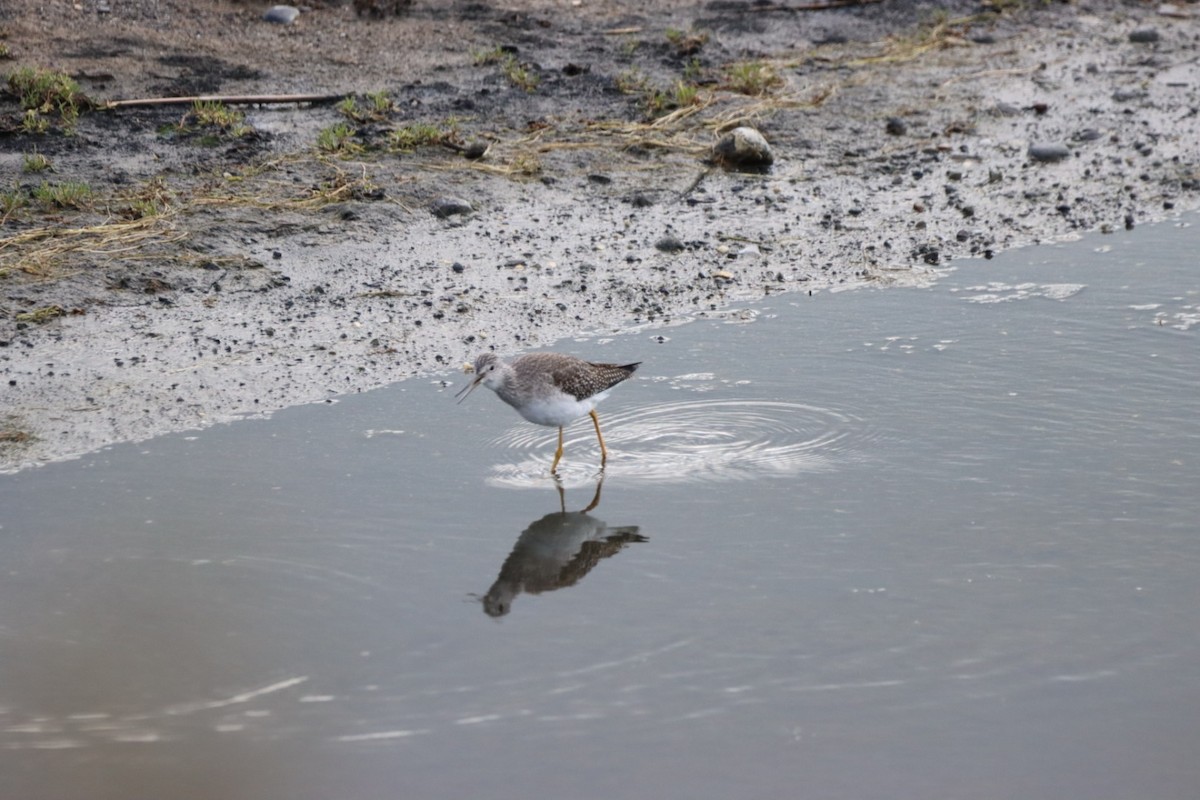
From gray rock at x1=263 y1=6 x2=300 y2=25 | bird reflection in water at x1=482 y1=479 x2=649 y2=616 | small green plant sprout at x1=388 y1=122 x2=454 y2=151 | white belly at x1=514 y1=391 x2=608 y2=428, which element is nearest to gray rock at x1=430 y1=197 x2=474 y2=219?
small green plant sprout at x1=388 y1=122 x2=454 y2=151

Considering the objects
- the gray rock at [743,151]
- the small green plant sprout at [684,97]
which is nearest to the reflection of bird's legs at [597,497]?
the gray rock at [743,151]

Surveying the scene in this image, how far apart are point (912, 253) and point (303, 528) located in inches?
221

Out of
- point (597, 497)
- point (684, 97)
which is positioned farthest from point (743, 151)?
point (597, 497)

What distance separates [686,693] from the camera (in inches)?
218

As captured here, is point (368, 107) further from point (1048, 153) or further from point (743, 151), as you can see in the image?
point (1048, 153)

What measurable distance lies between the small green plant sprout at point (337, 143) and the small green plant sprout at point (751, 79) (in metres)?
3.78

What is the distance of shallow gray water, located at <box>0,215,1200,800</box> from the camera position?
205 inches

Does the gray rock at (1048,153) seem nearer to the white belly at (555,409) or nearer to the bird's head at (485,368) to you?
the white belly at (555,409)

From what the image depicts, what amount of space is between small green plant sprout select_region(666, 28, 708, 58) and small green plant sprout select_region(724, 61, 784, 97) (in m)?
0.47

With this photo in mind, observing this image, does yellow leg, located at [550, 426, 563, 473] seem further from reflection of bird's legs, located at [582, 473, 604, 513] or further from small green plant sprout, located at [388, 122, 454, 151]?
small green plant sprout, located at [388, 122, 454, 151]

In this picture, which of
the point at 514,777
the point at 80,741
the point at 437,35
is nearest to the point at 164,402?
the point at 80,741

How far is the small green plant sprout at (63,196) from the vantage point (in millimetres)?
9922

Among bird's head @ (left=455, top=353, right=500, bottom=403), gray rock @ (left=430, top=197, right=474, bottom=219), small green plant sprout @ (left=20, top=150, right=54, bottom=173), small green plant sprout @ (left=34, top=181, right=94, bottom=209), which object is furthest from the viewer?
gray rock @ (left=430, top=197, right=474, bottom=219)

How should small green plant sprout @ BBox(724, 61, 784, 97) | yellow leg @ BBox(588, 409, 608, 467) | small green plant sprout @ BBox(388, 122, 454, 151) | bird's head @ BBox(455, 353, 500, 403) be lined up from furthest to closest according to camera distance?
small green plant sprout @ BBox(724, 61, 784, 97) < small green plant sprout @ BBox(388, 122, 454, 151) < yellow leg @ BBox(588, 409, 608, 467) < bird's head @ BBox(455, 353, 500, 403)
